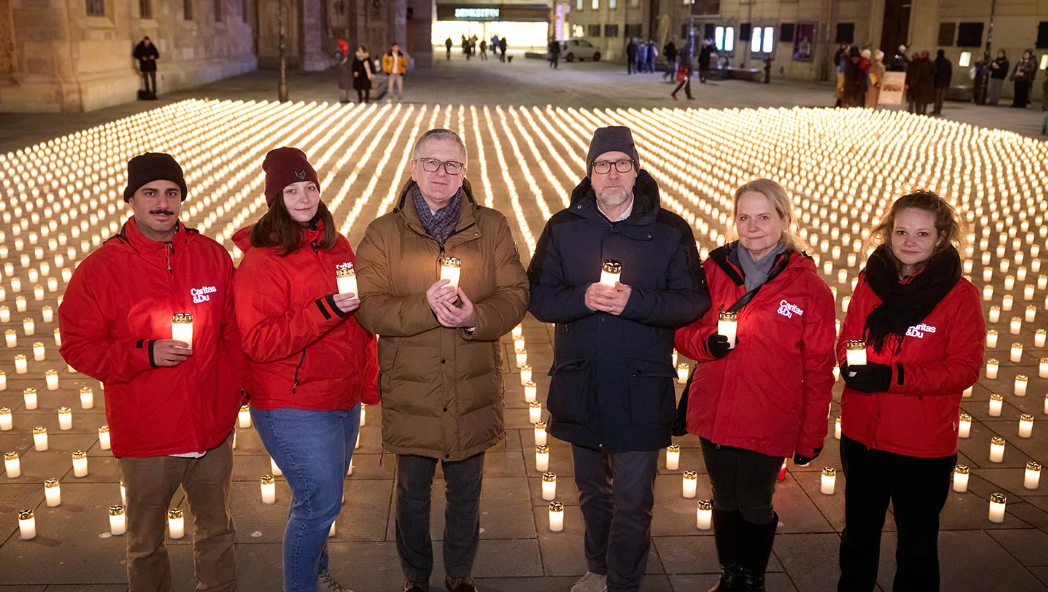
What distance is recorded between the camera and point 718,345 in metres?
3.74

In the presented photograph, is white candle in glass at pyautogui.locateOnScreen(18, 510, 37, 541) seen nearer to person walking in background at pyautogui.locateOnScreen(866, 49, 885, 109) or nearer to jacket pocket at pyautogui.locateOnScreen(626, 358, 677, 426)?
jacket pocket at pyautogui.locateOnScreen(626, 358, 677, 426)

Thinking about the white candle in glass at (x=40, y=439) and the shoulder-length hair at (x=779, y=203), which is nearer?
the shoulder-length hair at (x=779, y=203)

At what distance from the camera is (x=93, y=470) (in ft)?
18.1

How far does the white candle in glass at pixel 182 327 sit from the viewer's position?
3436mm

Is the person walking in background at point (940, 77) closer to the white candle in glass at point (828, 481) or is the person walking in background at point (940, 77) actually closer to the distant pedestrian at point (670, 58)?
the distant pedestrian at point (670, 58)

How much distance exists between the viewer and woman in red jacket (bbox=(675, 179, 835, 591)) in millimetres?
3869

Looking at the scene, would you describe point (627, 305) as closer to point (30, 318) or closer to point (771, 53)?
point (30, 318)

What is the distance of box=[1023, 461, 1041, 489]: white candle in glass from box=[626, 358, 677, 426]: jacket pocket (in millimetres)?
2848

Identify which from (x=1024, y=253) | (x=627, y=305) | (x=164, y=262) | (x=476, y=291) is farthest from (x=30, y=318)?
(x=1024, y=253)

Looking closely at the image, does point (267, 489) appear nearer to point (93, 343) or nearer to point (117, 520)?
point (117, 520)

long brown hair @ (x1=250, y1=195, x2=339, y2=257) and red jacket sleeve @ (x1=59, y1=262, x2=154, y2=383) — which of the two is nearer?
red jacket sleeve @ (x1=59, y1=262, x2=154, y2=383)

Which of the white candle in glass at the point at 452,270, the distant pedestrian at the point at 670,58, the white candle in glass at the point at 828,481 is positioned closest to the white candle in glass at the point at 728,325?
the white candle in glass at the point at 452,270

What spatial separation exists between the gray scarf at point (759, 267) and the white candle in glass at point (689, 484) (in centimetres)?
165

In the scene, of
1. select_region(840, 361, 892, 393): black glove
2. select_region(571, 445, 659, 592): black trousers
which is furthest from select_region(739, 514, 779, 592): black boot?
select_region(840, 361, 892, 393): black glove
